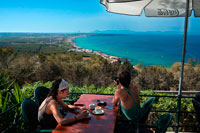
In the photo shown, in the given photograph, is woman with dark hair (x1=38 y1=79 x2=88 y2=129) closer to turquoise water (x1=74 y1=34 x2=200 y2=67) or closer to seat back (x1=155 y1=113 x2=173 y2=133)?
seat back (x1=155 y1=113 x2=173 y2=133)

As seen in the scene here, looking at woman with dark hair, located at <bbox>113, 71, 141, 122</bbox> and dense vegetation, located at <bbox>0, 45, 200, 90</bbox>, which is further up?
woman with dark hair, located at <bbox>113, 71, 141, 122</bbox>

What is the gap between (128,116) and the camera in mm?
2695

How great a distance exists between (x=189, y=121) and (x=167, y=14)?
283cm

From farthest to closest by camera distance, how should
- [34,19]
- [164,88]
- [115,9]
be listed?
1. [34,19]
2. [164,88]
3. [115,9]

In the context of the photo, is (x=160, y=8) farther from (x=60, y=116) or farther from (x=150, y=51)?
(x=150, y=51)

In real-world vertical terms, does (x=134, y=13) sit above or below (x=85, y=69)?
above

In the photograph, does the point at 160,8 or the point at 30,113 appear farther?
the point at 160,8

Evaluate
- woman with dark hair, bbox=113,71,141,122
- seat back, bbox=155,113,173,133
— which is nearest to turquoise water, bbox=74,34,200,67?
woman with dark hair, bbox=113,71,141,122

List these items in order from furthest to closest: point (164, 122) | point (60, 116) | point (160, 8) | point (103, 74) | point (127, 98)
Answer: point (103, 74)
point (160, 8)
point (127, 98)
point (60, 116)
point (164, 122)

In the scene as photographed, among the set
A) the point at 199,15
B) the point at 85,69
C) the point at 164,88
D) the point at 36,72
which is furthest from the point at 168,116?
the point at 36,72

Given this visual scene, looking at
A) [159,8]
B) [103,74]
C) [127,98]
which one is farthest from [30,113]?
[103,74]

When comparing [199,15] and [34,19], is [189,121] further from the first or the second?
[34,19]

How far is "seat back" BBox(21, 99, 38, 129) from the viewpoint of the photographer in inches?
85.0

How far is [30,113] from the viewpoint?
2340 mm
